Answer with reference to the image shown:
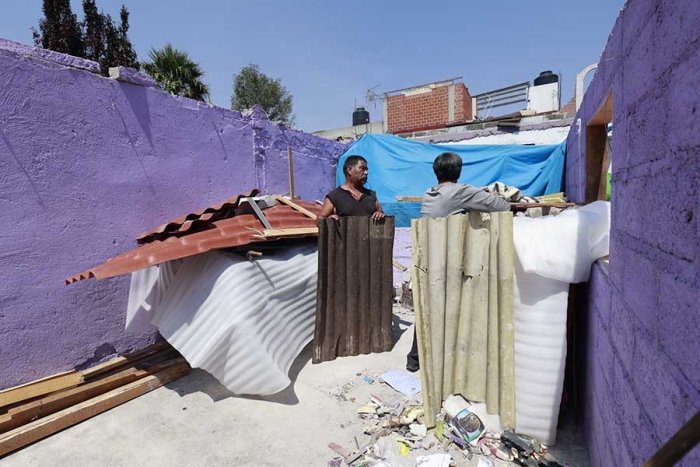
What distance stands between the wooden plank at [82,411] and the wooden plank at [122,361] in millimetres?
240

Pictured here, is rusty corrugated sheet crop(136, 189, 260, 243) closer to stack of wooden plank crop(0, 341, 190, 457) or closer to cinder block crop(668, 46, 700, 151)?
stack of wooden plank crop(0, 341, 190, 457)

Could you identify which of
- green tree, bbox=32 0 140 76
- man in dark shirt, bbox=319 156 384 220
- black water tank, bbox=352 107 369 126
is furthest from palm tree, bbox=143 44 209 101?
man in dark shirt, bbox=319 156 384 220

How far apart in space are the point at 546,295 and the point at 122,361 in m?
3.29

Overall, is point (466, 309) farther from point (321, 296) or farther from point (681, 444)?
point (681, 444)

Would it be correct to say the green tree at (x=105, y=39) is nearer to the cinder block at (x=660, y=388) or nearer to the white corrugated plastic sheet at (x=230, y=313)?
the white corrugated plastic sheet at (x=230, y=313)

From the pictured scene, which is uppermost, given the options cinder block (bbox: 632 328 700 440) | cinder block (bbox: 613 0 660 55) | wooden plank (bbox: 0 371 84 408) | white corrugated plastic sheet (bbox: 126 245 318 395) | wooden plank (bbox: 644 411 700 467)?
cinder block (bbox: 613 0 660 55)

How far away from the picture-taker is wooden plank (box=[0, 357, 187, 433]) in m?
2.27

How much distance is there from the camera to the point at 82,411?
97.1 inches

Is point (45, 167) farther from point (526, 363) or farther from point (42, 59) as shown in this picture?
point (526, 363)

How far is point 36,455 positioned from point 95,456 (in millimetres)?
365

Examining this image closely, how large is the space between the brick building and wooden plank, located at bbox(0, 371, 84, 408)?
12.4 metres

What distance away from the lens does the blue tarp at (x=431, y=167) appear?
5418 millimetres

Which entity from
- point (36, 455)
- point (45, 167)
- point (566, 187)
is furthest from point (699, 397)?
point (566, 187)

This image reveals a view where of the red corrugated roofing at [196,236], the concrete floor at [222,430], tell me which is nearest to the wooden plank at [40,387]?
the concrete floor at [222,430]
